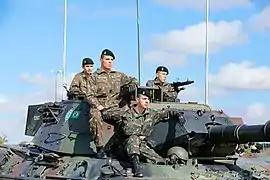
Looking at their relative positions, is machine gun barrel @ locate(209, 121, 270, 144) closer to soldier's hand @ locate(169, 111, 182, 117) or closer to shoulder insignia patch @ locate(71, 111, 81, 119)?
soldier's hand @ locate(169, 111, 182, 117)

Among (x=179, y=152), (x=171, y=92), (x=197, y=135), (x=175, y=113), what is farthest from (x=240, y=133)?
(x=171, y=92)

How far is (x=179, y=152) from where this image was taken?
37.5 feet

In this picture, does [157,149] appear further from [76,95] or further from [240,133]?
[76,95]

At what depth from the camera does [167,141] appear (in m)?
11.8

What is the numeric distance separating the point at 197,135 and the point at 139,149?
3.97 feet

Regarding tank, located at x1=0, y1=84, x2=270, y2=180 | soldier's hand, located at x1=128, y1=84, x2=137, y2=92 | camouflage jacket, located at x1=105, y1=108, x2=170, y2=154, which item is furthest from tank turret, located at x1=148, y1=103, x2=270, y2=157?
soldier's hand, located at x1=128, y1=84, x2=137, y2=92

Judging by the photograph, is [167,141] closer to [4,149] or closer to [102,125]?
[102,125]

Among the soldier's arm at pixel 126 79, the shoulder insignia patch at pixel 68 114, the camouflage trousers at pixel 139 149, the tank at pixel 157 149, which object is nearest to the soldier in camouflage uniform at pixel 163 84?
the tank at pixel 157 149

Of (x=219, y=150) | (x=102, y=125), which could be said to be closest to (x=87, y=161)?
(x=102, y=125)

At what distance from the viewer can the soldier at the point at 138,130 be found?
1104 cm

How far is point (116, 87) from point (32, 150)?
2296 millimetres

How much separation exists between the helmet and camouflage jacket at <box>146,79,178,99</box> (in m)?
2.47

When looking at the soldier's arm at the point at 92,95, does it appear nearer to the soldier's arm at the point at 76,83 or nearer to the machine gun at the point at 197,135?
the soldier's arm at the point at 76,83

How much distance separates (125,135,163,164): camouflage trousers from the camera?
10930 mm
